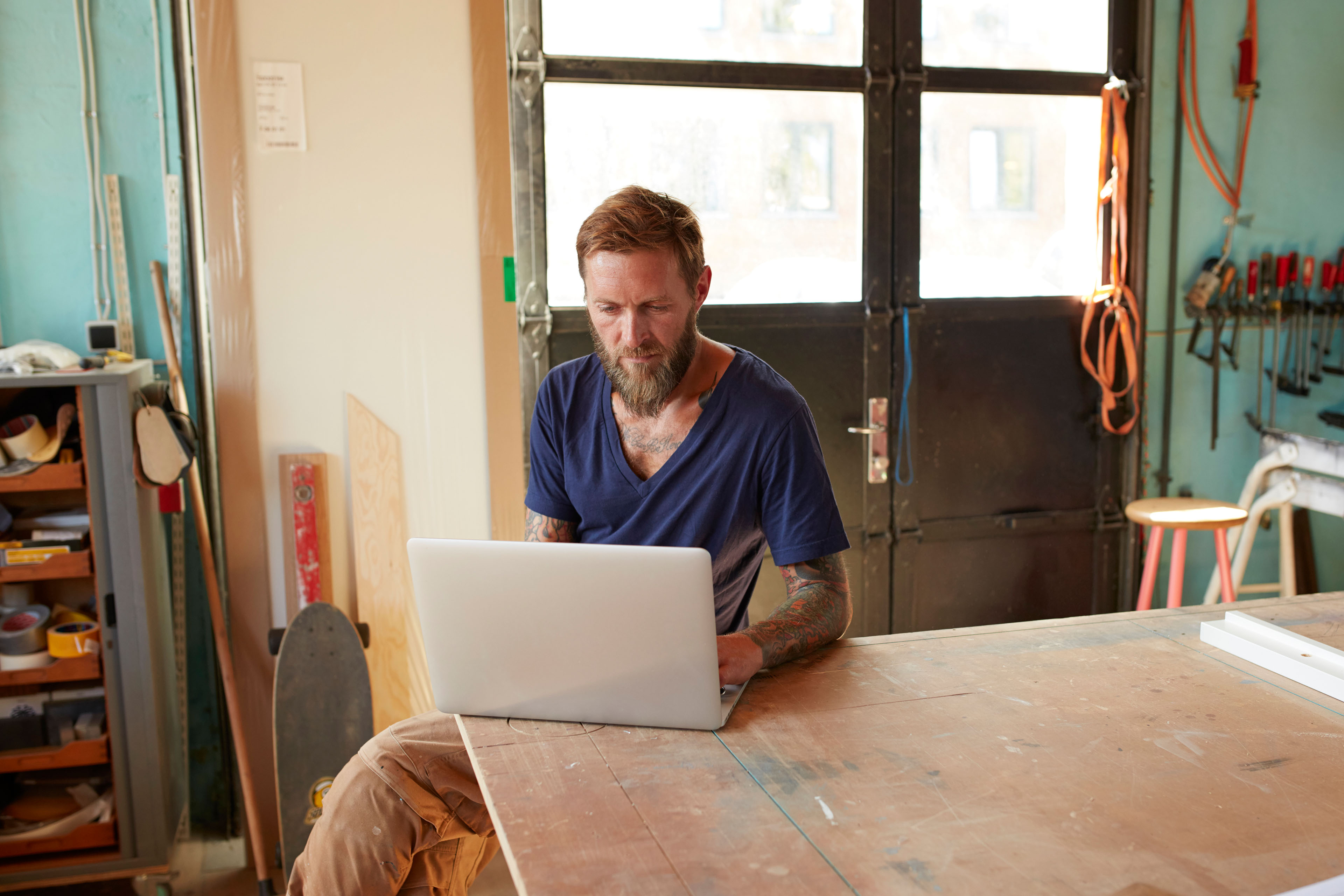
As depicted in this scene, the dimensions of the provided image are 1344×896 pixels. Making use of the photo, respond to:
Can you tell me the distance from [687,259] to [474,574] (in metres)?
0.76

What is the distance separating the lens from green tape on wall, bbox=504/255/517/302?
8.93 ft

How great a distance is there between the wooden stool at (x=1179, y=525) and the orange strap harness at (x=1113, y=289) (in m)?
0.38

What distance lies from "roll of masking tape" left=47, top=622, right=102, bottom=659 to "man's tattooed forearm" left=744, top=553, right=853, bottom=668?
1679 millimetres

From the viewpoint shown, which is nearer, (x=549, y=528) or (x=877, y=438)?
(x=549, y=528)

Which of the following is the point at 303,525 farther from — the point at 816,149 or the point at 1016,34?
the point at 1016,34

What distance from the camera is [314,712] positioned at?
2.59 metres

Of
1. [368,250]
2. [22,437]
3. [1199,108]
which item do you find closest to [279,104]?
[368,250]

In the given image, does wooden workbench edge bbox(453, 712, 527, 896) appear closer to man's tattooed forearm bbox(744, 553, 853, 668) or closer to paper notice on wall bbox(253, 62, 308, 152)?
man's tattooed forearm bbox(744, 553, 853, 668)

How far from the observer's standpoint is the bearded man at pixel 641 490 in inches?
65.7

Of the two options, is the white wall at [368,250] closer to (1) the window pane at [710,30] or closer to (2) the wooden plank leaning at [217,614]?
(2) the wooden plank leaning at [217,614]

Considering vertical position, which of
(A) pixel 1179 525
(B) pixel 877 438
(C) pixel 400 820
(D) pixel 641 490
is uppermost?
(D) pixel 641 490

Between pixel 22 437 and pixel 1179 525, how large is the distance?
3.02 meters

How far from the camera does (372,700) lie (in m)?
2.66

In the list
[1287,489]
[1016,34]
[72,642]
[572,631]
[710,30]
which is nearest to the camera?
[572,631]
